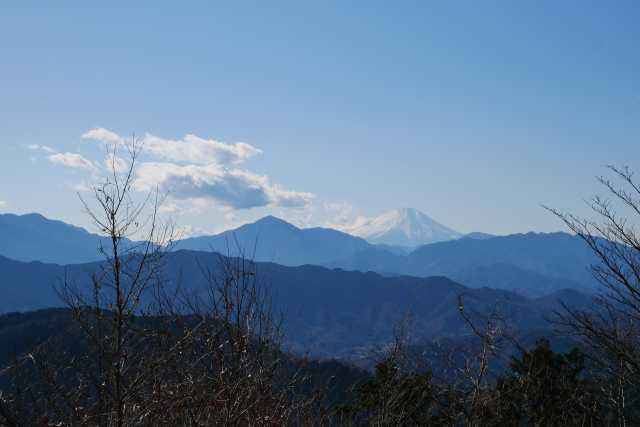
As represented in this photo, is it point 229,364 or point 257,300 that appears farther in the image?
point 257,300

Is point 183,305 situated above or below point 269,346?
above

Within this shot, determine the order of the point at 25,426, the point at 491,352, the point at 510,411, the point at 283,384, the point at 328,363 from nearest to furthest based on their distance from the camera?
the point at 25,426
the point at 283,384
the point at 491,352
the point at 510,411
the point at 328,363

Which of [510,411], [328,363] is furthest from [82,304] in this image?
[328,363]

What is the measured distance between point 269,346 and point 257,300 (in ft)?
2.49

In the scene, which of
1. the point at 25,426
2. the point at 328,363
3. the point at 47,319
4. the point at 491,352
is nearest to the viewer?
the point at 25,426

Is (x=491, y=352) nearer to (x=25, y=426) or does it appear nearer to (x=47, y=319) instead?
(x=25, y=426)

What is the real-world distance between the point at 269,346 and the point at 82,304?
2992mm

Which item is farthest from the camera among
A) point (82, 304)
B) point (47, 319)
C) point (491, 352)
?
point (47, 319)

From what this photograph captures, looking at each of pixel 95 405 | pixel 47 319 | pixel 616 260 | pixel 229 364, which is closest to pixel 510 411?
pixel 616 260

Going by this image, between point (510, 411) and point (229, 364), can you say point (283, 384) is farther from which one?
point (510, 411)

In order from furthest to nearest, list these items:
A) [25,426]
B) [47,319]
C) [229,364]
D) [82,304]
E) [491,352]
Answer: [47,319] < [491,352] < [229,364] < [82,304] < [25,426]

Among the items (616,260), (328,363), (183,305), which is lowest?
(328,363)

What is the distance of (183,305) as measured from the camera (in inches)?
361

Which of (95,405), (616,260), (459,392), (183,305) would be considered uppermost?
(616,260)
